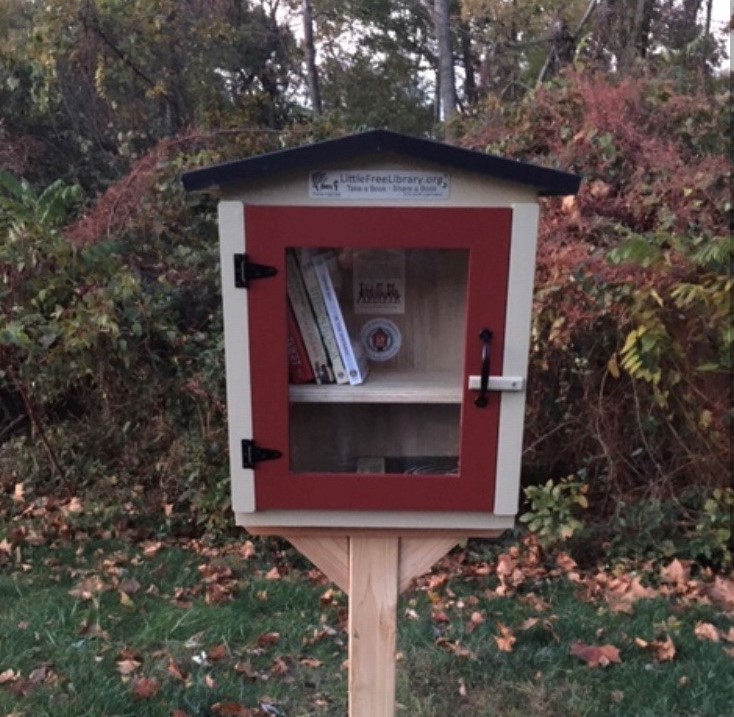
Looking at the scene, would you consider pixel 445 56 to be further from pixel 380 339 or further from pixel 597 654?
pixel 380 339

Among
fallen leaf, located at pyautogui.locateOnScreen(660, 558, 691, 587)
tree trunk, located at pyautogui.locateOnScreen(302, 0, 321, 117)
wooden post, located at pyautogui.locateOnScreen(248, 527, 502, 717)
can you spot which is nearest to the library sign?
wooden post, located at pyautogui.locateOnScreen(248, 527, 502, 717)

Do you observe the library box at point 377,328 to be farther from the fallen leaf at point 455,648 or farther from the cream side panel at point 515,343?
the fallen leaf at point 455,648

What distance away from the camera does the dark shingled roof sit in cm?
212

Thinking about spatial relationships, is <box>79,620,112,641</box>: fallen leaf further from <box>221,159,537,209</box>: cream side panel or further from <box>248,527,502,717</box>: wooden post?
<box>221,159,537,209</box>: cream side panel

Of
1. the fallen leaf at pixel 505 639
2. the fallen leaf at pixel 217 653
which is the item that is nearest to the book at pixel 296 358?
the fallen leaf at pixel 217 653

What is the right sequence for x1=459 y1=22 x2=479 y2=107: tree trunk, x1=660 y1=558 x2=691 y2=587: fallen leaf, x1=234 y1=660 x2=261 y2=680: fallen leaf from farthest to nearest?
x1=459 y1=22 x2=479 y2=107: tree trunk, x1=660 y1=558 x2=691 y2=587: fallen leaf, x1=234 y1=660 x2=261 y2=680: fallen leaf

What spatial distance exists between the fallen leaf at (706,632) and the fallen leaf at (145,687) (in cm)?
222

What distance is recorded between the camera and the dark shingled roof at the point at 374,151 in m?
2.12

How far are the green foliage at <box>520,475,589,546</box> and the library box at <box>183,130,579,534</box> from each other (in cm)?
236

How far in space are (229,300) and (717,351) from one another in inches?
117

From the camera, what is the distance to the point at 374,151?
215 cm

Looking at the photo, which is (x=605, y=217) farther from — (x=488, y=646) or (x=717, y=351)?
(x=488, y=646)

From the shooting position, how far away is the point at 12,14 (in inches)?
347

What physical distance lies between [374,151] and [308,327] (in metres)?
0.48
